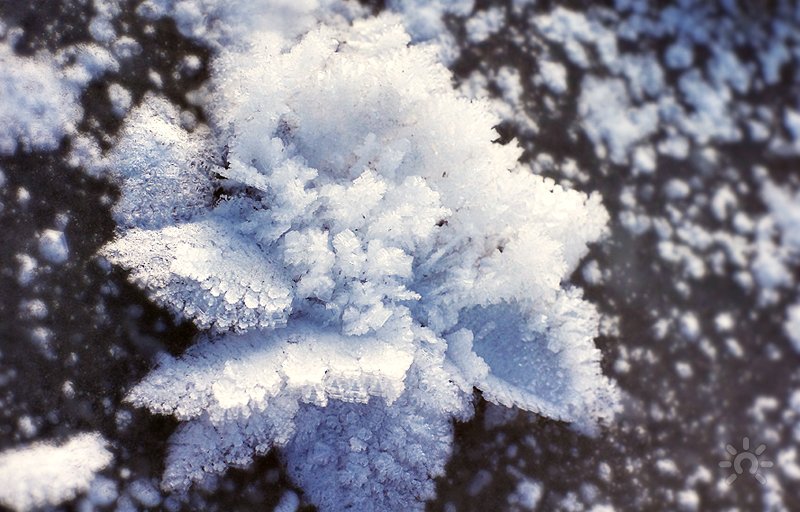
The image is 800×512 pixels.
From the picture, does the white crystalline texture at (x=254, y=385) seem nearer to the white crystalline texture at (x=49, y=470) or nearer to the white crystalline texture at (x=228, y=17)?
the white crystalline texture at (x=49, y=470)

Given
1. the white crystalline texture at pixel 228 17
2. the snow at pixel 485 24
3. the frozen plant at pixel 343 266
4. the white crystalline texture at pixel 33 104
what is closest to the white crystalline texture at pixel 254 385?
the frozen plant at pixel 343 266

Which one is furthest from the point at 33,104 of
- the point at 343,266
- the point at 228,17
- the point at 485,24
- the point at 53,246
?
the point at 485,24

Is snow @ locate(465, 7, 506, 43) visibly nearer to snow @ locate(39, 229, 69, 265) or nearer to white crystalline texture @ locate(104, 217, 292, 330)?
white crystalline texture @ locate(104, 217, 292, 330)

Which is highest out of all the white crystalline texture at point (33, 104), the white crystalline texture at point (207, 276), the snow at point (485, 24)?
the snow at point (485, 24)

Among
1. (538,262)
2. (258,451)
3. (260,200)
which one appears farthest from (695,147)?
(258,451)

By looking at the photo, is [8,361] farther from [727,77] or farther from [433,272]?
[727,77]

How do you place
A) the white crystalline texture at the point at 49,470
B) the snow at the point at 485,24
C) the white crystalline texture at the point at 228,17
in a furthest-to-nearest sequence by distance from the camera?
1. the snow at the point at 485,24
2. the white crystalline texture at the point at 228,17
3. the white crystalline texture at the point at 49,470

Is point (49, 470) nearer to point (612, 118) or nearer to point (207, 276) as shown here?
point (207, 276)
